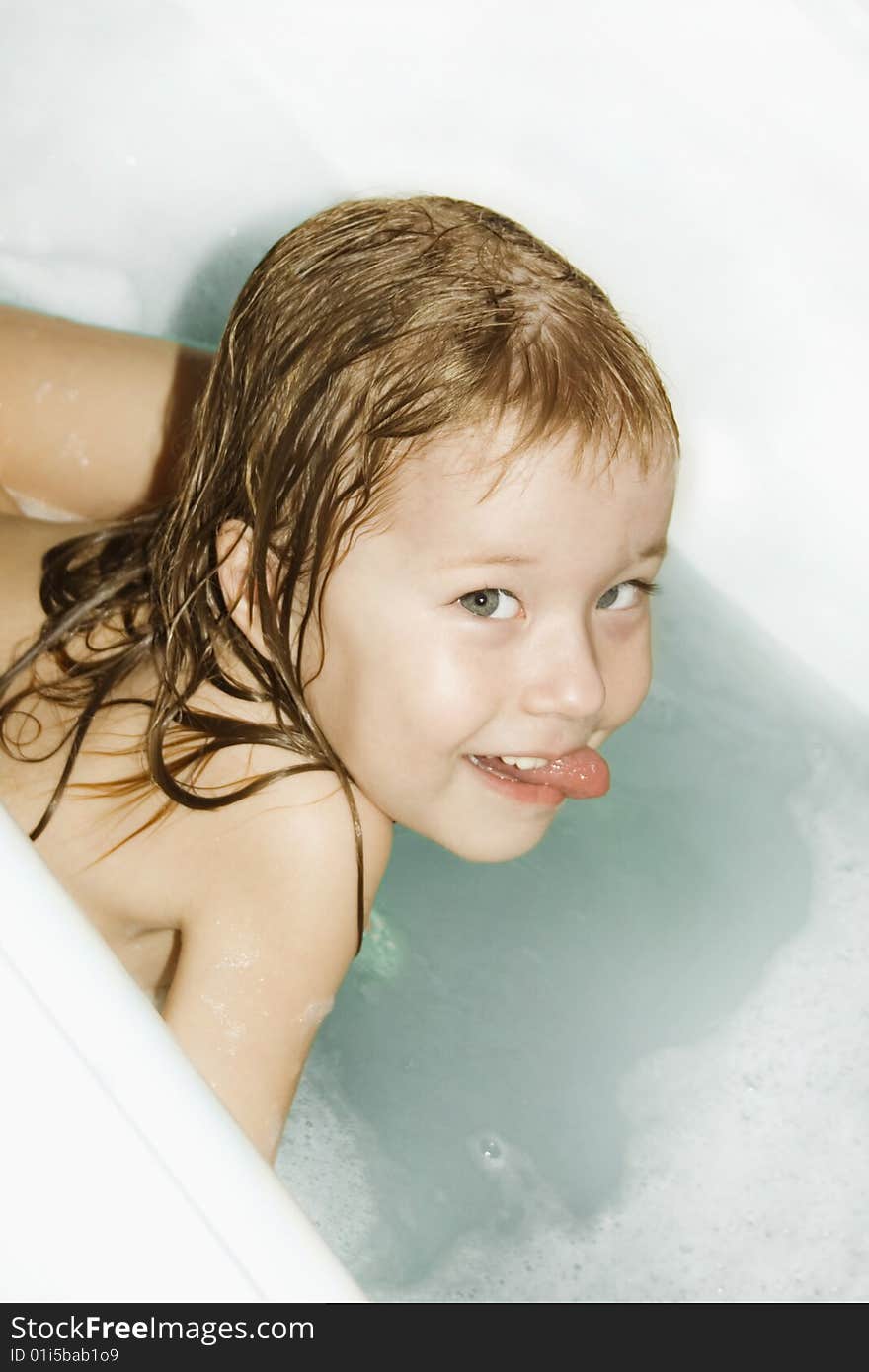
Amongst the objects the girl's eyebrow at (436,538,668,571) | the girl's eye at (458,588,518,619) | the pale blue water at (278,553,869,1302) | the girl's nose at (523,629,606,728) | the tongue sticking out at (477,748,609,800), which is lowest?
the pale blue water at (278,553,869,1302)

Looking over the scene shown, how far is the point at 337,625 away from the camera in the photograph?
83cm

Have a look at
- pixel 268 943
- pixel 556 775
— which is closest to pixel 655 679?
pixel 556 775

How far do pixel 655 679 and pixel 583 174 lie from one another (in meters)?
0.45

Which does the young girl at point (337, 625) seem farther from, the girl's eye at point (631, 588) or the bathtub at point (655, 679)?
the bathtub at point (655, 679)

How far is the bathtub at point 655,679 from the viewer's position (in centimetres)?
107

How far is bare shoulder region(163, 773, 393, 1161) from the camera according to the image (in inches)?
33.5

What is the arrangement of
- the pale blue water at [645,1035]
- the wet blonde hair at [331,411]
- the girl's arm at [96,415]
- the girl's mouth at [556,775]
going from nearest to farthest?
the wet blonde hair at [331,411] → the girl's mouth at [556,775] → the pale blue water at [645,1035] → the girl's arm at [96,415]

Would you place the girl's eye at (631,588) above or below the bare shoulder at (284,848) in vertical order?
above

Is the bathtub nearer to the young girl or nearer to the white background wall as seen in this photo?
the white background wall

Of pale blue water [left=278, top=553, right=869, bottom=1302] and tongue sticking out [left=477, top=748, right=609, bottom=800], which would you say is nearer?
tongue sticking out [left=477, top=748, right=609, bottom=800]

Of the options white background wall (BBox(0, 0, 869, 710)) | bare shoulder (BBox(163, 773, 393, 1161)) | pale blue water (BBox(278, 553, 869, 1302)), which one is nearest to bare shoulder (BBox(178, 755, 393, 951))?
Result: bare shoulder (BBox(163, 773, 393, 1161))

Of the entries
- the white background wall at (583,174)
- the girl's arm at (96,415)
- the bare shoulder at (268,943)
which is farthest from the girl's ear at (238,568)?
the white background wall at (583,174)

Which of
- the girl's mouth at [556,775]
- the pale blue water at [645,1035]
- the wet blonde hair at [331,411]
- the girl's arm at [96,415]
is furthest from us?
the girl's arm at [96,415]

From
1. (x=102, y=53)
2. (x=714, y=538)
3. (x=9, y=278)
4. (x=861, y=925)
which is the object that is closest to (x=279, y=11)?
(x=102, y=53)
